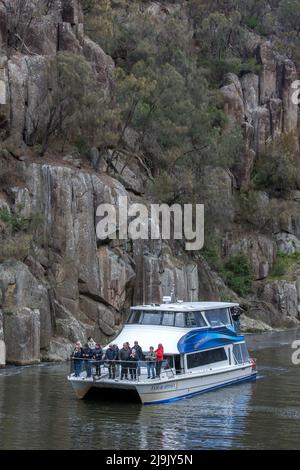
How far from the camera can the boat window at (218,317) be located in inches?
1431

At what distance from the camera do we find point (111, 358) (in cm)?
3147

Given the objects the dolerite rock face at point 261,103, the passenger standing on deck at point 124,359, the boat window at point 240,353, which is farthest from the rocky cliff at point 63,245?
the dolerite rock face at point 261,103

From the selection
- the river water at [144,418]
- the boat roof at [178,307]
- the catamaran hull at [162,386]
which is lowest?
the river water at [144,418]

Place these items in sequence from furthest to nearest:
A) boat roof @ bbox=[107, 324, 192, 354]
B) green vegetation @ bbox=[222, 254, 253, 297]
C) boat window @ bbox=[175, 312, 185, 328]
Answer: green vegetation @ bbox=[222, 254, 253, 297], boat window @ bbox=[175, 312, 185, 328], boat roof @ bbox=[107, 324, 192, 354]

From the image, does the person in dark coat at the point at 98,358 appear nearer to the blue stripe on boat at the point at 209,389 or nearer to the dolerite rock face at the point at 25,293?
the blue stripe on boat at the point at 209,389

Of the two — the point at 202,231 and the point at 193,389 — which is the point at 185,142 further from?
the point at 193,389

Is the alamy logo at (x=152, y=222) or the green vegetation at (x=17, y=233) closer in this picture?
the green vegetation at (x=17, y=233)

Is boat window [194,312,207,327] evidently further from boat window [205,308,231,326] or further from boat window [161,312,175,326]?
boat window [161,312,175,326]

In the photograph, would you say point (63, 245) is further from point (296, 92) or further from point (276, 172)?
point (296, 92)

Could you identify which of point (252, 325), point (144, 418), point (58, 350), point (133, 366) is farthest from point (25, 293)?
point (252, 325)

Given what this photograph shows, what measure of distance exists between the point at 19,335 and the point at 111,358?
33.7ft

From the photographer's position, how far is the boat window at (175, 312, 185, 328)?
113 ft

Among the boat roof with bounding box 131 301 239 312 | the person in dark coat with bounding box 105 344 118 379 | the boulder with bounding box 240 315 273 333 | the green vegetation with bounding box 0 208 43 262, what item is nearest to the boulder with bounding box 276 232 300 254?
the boulder with bounding box 240 315 273 333

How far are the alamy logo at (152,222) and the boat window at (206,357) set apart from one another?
16722 millimetres
